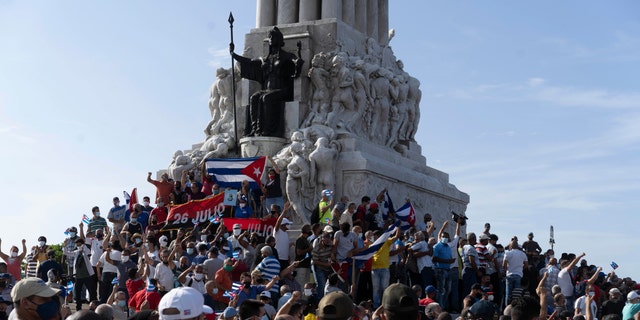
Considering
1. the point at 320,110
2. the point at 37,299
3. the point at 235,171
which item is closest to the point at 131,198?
the point at 235,171

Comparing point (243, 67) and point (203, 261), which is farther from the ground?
point (243, 67)

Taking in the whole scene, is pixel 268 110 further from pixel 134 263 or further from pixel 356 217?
pixel 134 263

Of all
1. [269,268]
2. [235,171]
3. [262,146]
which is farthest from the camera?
[262,146]

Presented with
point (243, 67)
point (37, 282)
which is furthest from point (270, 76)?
point (37, 282)

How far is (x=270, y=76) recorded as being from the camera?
3155 cm

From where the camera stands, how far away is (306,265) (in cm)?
2291

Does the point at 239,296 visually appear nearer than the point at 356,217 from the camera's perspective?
Yes

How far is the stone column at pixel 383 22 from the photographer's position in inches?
1441

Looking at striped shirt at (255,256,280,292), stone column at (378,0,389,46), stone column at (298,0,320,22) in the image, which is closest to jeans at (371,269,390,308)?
striped shirt at (255,256,280,292)

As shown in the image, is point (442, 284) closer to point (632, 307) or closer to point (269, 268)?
point (269, 268)

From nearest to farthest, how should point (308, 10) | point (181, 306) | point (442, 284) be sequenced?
point (181, 306), point (442, 284), point (308, 10)

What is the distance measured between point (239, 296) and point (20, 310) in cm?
1044

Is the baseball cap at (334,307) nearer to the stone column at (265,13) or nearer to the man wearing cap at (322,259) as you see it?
the man wearing cap at (322,259)

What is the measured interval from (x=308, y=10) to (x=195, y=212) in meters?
8.62
